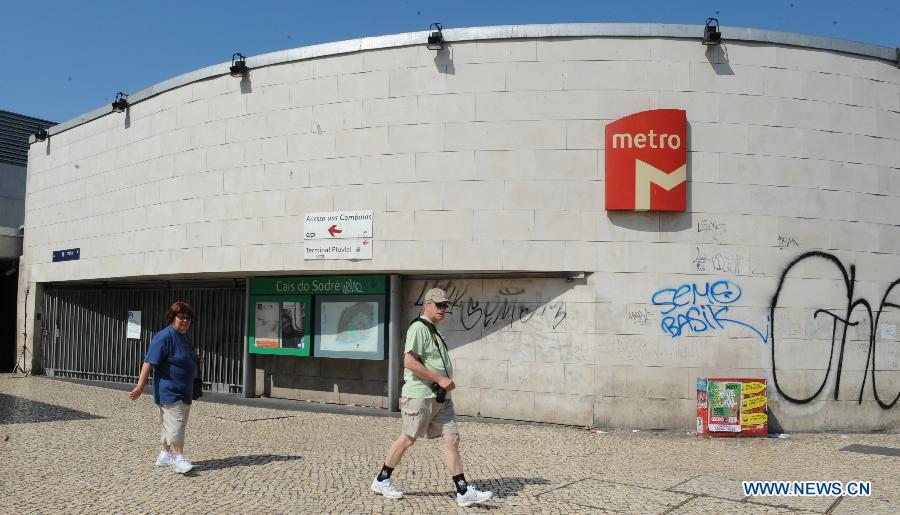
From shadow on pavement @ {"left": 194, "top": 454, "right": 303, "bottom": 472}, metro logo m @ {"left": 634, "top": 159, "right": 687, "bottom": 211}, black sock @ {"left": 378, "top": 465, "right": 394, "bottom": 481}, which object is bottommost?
shadow on pavement @ {"left": 194, "top": 454, "right": 303, "bottom": 472}

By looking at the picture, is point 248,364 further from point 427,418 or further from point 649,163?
point 427,418

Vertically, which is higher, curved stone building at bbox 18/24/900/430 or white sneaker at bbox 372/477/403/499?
curved stone building at bbox 18/24/900/430

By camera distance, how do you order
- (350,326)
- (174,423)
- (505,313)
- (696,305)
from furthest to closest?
1. (350,326)
2. (505,313)
3. (696,305)
4. (174,423)

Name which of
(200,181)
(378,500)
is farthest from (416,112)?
(378,500)

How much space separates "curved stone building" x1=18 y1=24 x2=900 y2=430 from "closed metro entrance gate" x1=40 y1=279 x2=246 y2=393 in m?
2.63

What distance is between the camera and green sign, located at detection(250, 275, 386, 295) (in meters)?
12.6

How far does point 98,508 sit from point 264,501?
1.27 m

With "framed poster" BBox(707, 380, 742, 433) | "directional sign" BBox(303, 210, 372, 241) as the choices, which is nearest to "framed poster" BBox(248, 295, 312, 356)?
"directional sign" BBox(303, 210, 372, 241)

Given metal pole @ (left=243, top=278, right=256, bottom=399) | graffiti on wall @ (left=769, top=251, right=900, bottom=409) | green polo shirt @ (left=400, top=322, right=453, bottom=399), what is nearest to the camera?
green polo shirt @ (left=400, top=322, right=453, bottom=399)

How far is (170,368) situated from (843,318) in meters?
9.35

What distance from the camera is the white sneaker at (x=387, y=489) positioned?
20.2 ft

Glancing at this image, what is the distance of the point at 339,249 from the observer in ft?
40.0

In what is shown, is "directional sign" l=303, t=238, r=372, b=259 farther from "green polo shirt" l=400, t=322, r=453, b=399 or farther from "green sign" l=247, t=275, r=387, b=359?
"green polo shirt" l=400, t=322, r=453, b=399

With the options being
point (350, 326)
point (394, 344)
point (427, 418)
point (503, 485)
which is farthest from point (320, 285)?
point (427, 418)
